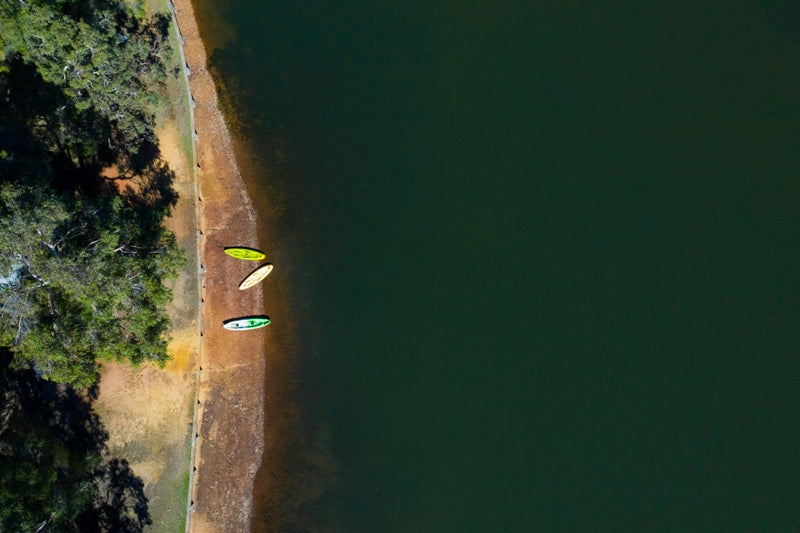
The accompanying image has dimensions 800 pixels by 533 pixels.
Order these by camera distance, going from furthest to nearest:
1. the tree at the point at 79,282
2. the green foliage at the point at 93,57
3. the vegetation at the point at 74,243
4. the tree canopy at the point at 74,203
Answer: the green foliage at the point at 93,57 < the vegetation at the point at 74,243 < the tree canopy at the point at 74,203 < the tree at the point at 79,282

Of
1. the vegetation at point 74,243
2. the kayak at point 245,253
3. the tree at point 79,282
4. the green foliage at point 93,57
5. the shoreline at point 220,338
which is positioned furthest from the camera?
the kayak at point 245,253

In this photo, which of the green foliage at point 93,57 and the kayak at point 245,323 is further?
the kayak at point 245,323

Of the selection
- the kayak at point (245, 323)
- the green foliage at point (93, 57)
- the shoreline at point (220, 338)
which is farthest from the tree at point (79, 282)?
the green foliage at point (93, 57)

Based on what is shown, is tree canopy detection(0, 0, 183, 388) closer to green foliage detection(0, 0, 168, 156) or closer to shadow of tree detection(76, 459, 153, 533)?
green foliage detection(0, 0, 168, 156)

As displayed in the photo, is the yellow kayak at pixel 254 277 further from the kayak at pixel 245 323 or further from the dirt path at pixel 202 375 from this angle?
the kayak at pixel 245 323

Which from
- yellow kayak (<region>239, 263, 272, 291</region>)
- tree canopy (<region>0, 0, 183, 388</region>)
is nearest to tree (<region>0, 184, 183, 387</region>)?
tree canopy (<region>0, 0, 183, 388</region>)

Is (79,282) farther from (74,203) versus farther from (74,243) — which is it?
(74,203)

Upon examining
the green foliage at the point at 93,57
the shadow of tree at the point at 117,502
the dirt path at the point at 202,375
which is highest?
the green foliage at the point at 93,57
